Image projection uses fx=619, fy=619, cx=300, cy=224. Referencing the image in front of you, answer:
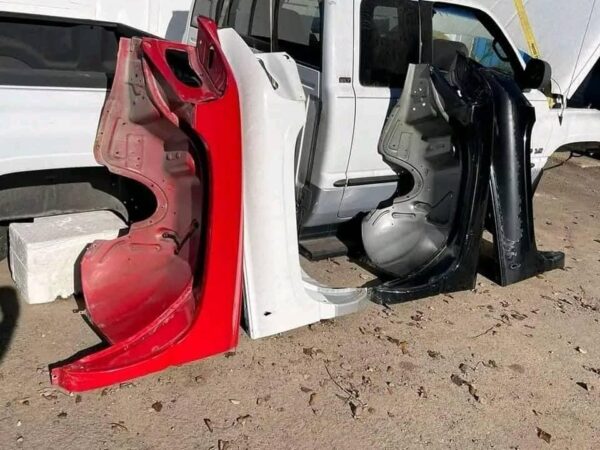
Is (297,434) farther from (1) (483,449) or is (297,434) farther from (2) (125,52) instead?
(2) (125,52)

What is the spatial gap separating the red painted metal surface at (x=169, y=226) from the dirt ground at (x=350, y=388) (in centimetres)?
16

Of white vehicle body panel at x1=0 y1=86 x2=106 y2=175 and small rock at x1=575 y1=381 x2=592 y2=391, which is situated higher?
white vehicle body panel at x1=0 y1=86 x2=106 y2=175

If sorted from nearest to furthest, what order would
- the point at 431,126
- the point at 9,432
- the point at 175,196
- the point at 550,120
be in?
1. the point at 9,432
2. the point at 175,196
3. the point at 431,126
4. the point at 550,120

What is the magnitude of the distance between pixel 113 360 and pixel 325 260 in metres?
2.08

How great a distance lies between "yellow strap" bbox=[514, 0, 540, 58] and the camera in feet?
26.5

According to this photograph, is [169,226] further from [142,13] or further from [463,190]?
[142,13]

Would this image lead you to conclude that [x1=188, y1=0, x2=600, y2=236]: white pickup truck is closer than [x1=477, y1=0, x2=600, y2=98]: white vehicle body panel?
Yes

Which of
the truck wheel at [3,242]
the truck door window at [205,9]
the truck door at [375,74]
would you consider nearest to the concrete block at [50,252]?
the truck wheel at [3,242]

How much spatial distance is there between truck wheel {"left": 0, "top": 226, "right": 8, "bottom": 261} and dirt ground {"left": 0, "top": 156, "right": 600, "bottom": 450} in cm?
18

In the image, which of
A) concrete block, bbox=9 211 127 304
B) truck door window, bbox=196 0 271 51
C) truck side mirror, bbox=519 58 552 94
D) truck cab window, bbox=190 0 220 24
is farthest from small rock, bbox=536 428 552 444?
truck cab window, bbox=190 0 220 24

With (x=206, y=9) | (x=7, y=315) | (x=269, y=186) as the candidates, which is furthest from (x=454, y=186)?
(x=7, y=315)

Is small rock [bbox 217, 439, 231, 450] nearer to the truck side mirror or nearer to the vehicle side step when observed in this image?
the vehicle side step

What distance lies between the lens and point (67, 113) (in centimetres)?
322

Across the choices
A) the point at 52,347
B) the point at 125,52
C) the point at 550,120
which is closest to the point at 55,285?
the point at 52,347
